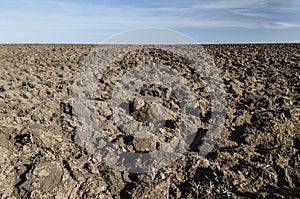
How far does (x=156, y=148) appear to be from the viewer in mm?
4148

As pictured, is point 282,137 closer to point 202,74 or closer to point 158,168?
point 158,168

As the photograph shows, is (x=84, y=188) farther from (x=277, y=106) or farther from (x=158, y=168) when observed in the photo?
(x=277, y=106)

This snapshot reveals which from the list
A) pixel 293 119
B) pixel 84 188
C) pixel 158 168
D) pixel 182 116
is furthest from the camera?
pixel 182 116

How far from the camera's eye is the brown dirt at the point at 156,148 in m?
3.42

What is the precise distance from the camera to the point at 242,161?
3854mm

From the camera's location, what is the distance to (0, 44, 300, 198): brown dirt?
342 centimetres

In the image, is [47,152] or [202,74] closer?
[47,152]

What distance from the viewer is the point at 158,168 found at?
3725 mm

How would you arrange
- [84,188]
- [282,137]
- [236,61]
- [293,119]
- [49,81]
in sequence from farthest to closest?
1. [236,61]
2. [49,81]
3. [293,119]
4. [282,137]
5. [84,188]

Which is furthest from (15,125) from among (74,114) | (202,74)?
(202,74)

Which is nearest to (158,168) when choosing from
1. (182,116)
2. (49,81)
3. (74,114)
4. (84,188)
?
(84,188)

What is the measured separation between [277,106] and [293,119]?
2.59ft

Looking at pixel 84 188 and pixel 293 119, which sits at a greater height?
pixel 293 119

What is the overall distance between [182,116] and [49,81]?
3.62 m
